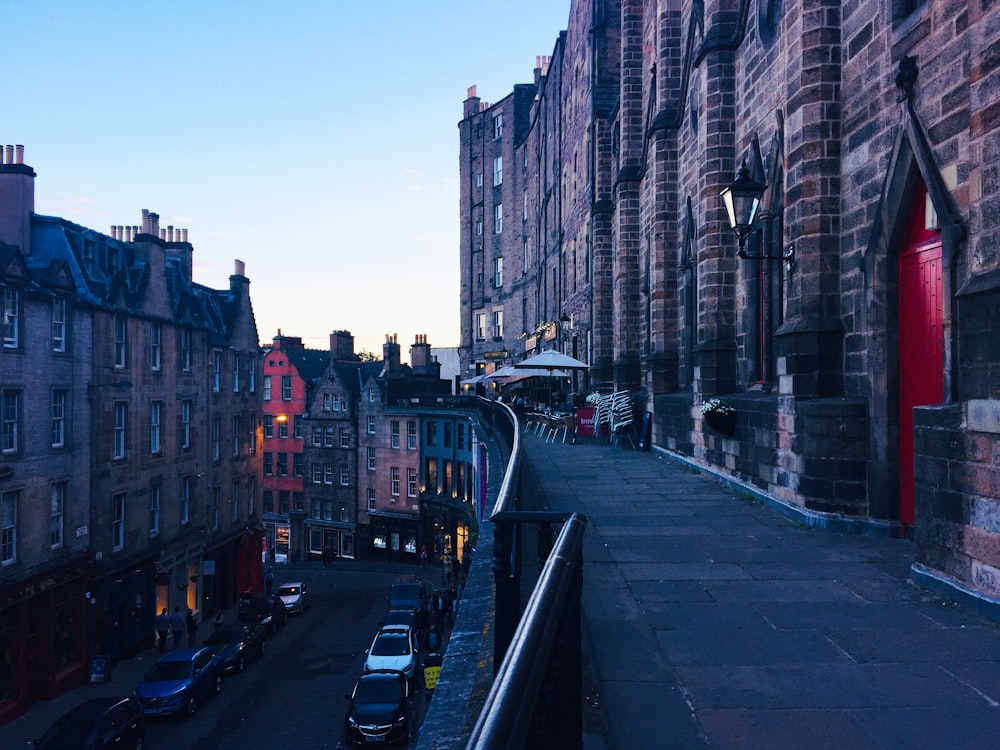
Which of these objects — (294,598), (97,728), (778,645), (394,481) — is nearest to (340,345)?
(394,481)

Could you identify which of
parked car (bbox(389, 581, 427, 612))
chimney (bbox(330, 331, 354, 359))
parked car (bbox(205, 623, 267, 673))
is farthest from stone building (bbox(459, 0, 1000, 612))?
chimney (bbox(330, 331, 354, 359))

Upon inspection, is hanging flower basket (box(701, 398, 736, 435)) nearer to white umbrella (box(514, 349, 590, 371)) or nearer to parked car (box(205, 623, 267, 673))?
white umbrella (box(514, 349, 590, 371))

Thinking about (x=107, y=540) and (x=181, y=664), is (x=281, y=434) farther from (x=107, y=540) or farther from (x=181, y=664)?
(x=181, y=664)

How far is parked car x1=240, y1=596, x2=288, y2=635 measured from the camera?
3036 cm

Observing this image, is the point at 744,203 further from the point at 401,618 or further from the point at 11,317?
the point at 401,618

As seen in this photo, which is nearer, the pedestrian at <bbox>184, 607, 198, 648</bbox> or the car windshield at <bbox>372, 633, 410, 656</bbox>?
the car windshield at <bbox>372, 633, 410, 656</bbox>

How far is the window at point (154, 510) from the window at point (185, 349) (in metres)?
5.21

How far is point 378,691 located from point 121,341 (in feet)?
51.2

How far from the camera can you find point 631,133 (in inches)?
877

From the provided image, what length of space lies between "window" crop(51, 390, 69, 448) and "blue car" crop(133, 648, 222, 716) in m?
7.26

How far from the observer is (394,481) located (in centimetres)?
4841

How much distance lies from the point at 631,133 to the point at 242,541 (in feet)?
86.5

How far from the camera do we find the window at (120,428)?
2606 cm

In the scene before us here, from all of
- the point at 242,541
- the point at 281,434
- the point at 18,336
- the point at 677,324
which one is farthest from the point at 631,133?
the point at 281,434
